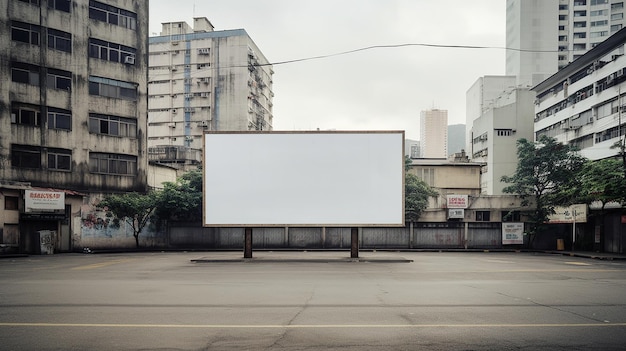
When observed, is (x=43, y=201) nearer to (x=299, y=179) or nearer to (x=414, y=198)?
(x=299, y=179)

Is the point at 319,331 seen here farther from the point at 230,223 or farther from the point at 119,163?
the point at 119,163

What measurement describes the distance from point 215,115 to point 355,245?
50.6m

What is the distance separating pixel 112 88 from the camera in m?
38.4

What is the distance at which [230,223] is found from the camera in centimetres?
2522

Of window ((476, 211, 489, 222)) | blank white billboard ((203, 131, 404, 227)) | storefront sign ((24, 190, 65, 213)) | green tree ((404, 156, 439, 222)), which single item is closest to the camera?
blank white billboard ((203, 131, 404, 227))

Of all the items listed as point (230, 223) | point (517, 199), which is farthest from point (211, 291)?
point (517, 199)

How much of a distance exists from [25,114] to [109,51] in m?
8.38

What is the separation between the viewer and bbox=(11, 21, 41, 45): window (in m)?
33.8

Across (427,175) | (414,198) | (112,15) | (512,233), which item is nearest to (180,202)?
(112,15)

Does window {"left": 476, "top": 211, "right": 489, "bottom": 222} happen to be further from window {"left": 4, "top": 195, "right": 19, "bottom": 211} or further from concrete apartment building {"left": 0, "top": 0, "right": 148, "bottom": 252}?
window {"left": 4, "top": 195, "right": 19, "bottom": 211}

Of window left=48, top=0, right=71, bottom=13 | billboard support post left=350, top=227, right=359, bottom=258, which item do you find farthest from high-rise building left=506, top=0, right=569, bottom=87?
window left=48, top=0, right=71, bottom=13

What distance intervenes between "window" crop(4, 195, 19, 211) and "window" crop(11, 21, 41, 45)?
37.3ft

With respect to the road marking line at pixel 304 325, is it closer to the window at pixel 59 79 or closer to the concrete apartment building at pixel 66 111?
the concrete apartment building at pixel 66 111

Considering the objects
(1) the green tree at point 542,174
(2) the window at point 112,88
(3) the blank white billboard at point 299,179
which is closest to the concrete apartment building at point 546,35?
(1) the green tree at point 542,174
